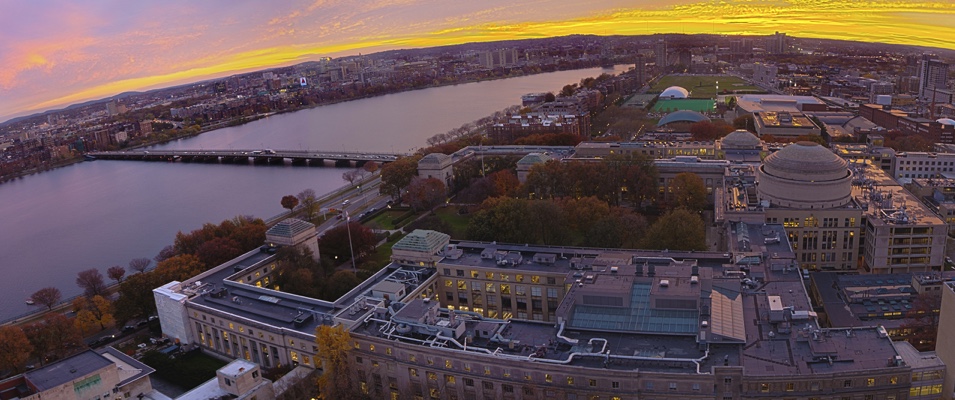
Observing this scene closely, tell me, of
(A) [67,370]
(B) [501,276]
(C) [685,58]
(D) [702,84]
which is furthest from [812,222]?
(C) [685,58]

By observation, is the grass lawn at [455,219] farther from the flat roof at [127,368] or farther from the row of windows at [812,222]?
the flat roof at [127,368]

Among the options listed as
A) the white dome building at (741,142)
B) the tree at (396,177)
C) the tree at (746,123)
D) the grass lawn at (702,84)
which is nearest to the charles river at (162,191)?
the tree at (396,177)

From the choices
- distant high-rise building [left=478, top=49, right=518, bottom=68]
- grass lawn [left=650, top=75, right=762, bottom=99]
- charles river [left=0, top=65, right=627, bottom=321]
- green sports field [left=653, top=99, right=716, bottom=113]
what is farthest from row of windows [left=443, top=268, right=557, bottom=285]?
distant high-rise building [left=478, top=49, right=518, bottom=68]

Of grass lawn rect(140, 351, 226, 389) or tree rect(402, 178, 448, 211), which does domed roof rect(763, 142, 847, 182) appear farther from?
grass lawn rect(140, 351, 226, 389)

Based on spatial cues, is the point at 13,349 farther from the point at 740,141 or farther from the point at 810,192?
the point at 740,141

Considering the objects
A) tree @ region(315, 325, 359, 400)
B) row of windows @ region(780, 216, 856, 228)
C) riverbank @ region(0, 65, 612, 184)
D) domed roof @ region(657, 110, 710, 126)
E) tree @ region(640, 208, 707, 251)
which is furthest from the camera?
riverbank @ region(0, 65, 612, 184)

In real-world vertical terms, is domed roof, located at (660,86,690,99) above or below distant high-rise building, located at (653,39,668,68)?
below
